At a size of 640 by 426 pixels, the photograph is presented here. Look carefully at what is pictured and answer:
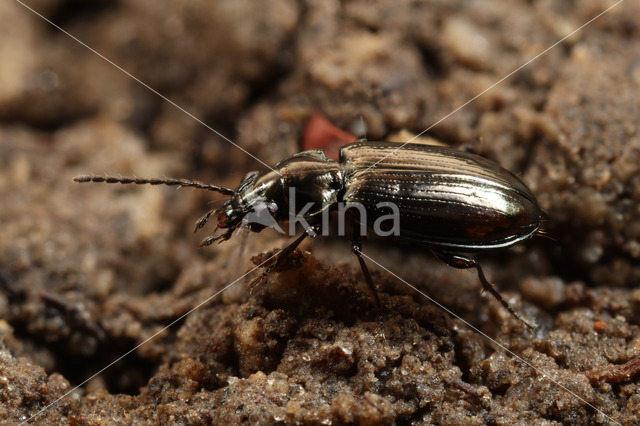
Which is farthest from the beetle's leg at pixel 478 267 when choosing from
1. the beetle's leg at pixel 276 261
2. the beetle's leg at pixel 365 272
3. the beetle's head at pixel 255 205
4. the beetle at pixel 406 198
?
the beetle's head at pixel 255 205

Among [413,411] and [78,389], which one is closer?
[413,411]

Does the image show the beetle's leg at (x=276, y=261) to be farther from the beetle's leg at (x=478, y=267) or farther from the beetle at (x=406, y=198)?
the beetle's leg at (x=478, y=267)

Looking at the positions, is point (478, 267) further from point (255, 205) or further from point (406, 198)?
point (255, 205)

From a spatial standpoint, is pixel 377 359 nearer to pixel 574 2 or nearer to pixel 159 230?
pixel 159 230

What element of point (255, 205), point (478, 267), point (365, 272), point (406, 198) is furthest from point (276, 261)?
point (478, 267)

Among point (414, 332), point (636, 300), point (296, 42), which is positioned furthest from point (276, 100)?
point (636, 300)
